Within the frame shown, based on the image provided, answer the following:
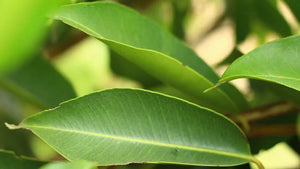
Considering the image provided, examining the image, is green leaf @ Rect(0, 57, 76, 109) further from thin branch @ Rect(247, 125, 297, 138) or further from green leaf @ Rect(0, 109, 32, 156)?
thin branch @ Rect(247, 125, 297, 138)

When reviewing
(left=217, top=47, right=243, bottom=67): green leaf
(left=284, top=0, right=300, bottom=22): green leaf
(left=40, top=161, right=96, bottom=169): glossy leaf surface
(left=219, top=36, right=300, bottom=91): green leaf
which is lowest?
(left=40, top=161, right=96, bottom=169): glossy leaf surface

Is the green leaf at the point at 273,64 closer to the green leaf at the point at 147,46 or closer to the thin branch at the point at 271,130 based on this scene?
the green leaf at the point at 147,46

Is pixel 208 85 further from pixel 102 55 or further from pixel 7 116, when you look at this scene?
pixel 102 55

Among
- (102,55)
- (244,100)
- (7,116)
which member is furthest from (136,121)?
(102,55)

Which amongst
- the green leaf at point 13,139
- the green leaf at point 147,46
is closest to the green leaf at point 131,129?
the green leaf at point 147,46

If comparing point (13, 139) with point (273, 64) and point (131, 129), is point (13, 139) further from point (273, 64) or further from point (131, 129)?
point (273, 64)

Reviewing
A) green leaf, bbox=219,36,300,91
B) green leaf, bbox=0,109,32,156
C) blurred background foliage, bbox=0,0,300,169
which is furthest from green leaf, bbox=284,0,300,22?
green leaf, bbox=0,109,32,156

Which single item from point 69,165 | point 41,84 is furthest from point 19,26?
point 41,84
